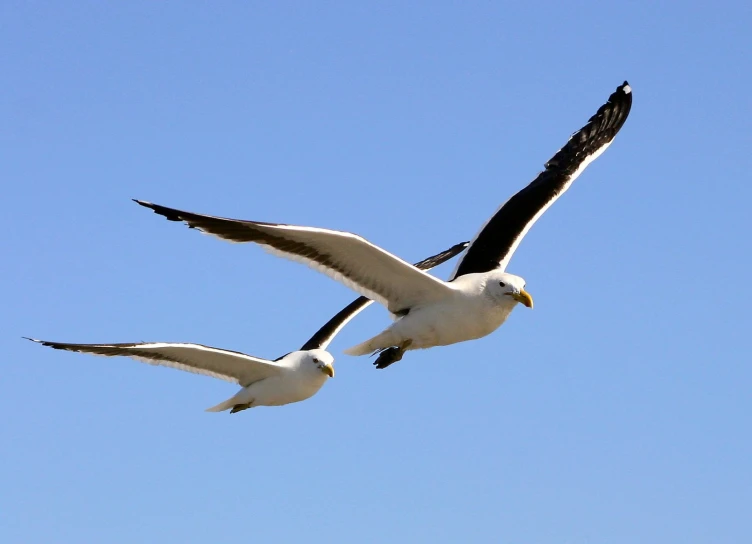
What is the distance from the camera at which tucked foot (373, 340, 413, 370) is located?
12766 mm

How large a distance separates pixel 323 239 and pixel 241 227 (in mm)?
869

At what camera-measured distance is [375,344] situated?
12805mm

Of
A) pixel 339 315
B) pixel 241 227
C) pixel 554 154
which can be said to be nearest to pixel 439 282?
pixel 241 227

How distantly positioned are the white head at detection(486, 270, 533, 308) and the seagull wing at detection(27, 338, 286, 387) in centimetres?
475

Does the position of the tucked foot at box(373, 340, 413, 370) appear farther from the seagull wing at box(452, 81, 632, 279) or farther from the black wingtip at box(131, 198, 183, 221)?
the black wingtip at box(131, 198, 183, 221)

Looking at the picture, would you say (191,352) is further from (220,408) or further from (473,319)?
(473,319)

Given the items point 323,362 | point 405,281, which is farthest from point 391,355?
point 323,362

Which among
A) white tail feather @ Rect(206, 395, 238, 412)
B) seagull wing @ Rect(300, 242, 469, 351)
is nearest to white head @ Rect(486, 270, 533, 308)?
seagull wing @ Rect(300, 242, 469, 351)

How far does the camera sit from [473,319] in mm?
12258

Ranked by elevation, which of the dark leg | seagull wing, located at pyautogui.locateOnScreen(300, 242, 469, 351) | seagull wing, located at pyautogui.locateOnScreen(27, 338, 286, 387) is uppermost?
seagull wing, located at pyautogui.locateOnScreen(300, 242, 469, 351)

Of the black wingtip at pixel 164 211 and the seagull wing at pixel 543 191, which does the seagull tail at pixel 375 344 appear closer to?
the seagull wing at pixel 543 191

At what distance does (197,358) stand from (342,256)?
4910 mm

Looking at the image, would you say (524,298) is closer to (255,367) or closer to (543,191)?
(543,191)

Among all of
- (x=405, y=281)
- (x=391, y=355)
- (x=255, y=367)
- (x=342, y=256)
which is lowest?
(x=391, y=355)
